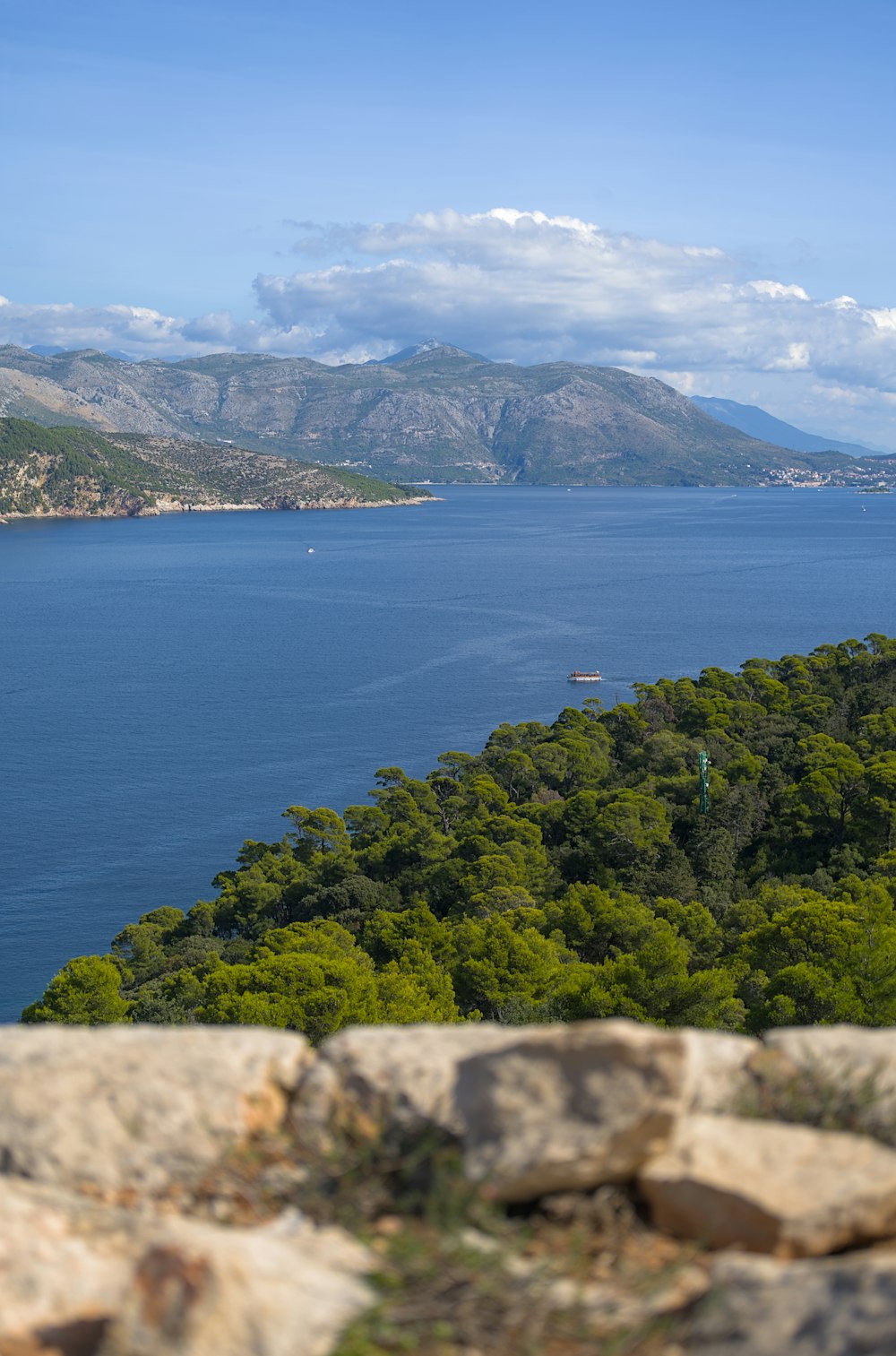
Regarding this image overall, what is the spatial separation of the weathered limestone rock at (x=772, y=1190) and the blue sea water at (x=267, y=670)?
138 ft

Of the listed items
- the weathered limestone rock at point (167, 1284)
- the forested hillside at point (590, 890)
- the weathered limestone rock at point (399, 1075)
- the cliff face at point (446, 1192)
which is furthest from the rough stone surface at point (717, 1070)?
the forested hillside at point (590, 890)

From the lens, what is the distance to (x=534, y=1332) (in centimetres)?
554

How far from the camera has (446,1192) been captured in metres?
6.41

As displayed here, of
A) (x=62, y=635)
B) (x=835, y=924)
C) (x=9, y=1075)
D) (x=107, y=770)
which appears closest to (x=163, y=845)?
(x=107, y=770)

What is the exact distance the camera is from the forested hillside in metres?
26.8

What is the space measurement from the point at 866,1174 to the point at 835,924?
23.2m

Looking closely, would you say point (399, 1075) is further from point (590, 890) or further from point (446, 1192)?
point (590, 890)

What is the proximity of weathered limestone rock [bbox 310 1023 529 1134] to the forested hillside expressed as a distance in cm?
1900

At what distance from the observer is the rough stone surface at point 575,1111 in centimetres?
637

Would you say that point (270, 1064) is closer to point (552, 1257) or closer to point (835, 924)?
point (552, 1257)

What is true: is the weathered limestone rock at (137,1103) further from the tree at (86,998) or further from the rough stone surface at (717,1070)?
the tree at (86,998)

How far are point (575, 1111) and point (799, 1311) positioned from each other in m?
1.53

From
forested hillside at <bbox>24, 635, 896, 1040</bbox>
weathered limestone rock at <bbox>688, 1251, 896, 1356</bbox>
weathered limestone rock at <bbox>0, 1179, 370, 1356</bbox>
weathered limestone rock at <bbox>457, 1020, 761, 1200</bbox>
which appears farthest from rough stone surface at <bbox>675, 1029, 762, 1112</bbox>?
forested hillside at <bbox>24, 635, 896, 1040</bbox>

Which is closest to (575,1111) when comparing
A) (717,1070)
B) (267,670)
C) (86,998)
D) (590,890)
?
(717,1070)
